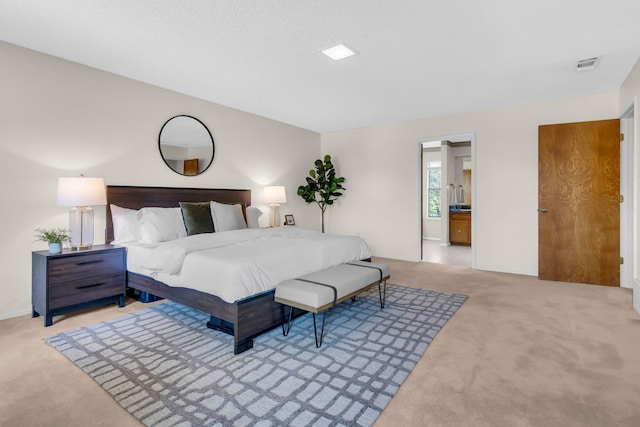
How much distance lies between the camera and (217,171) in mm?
4801

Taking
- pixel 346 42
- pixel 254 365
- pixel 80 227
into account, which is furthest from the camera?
pixel 80 227

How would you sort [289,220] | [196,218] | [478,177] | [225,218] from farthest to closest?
1. [289,220]
2. [478,177]
3. [225,218]
4. [196,218]

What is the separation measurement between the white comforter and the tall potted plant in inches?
105

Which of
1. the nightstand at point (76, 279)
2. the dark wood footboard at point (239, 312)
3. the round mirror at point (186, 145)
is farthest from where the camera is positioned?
the round mirror at point (186, 145)

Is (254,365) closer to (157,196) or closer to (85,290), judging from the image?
(85,290)

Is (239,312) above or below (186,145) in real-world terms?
below

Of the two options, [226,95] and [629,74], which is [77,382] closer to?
[226,95]

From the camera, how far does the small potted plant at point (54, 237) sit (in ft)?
9.55

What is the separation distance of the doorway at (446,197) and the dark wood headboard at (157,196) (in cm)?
412

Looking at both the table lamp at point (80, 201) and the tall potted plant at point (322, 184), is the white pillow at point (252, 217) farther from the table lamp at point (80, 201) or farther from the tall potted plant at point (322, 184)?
the table lamp at point (80, 201)

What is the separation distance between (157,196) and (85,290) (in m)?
1.35

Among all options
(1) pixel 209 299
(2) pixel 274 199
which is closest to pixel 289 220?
(2) pixel 274 199

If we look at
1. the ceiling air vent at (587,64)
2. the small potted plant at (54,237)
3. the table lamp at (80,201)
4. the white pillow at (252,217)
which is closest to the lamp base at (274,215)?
the white pillow at (252,217)

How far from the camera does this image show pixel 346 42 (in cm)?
287
